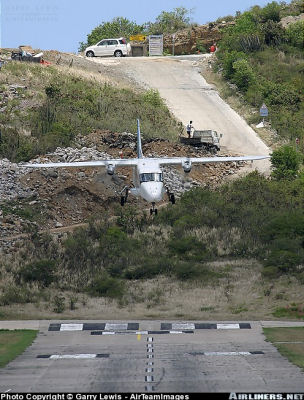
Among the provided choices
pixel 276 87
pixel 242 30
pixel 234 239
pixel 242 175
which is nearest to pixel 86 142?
pixel 242 175

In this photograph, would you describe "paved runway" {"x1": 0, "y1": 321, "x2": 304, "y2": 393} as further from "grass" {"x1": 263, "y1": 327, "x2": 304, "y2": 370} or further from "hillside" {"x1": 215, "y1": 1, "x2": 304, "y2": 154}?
"hillside" {"x1": 215, "y1": 1, "x2": 304, "y2": 154}

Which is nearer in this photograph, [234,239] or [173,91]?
[234,239]

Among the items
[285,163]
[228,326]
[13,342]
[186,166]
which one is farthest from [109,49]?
[13,342]

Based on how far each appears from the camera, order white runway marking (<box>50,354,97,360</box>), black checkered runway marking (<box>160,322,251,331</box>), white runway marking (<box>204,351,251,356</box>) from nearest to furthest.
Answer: white runway marking (<box>50,354,97,360</box>) < white runway marking (<box>204,351,251,356</box>) < black checkered runway marking (<box>160,322,251,331</box>)

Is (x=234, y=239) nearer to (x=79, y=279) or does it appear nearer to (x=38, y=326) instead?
(x=79, y=279)

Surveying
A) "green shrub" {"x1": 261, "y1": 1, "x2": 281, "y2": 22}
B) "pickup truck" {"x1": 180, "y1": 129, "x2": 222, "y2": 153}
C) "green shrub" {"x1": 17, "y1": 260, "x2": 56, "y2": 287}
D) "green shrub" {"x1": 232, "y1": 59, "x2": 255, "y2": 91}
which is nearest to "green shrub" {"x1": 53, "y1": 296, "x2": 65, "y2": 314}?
"green shrub" {"x1": 17, "y1": 260, "x2": 56, "y2": 287}

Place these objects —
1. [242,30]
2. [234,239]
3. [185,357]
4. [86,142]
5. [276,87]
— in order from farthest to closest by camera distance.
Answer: [242,30] → [276,87] → [86,142] → [234,239] → [185,357]

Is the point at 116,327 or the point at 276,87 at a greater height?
the point at 276,87
